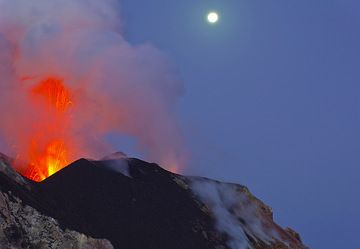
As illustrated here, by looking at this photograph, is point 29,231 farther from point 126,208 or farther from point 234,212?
point 234,212

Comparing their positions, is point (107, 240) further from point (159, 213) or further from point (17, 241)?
point (159, 213)

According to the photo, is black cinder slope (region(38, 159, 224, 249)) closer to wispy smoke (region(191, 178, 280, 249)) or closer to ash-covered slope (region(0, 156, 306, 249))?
ash-covered slope (region(0, 156, 306, 249))

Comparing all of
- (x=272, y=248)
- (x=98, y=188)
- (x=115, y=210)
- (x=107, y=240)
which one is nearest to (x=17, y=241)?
(x=107, y=240)

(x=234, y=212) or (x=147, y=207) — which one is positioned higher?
(x=234, y=212)

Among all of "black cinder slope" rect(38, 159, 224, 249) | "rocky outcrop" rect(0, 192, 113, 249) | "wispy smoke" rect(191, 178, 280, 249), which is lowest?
"rocky outcrop" rect(0, 192, 113, 249)

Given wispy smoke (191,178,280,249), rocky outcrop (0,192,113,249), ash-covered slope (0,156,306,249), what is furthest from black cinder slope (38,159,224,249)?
wispy smoke (191,178,280,249)

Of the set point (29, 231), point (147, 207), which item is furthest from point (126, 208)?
point (29, 231)

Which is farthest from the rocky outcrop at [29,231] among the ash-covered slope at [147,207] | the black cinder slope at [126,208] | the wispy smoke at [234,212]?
the wispy smoke at [234,212]

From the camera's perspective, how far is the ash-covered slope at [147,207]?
44519 millimetres

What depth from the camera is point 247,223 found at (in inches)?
2773

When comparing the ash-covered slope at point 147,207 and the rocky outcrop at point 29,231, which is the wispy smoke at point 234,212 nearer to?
the ash-covered slope at point 147,207

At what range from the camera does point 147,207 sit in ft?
184

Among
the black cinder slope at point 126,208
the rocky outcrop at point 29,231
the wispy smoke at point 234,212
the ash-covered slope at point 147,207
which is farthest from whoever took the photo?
the wispy smoke at point 234,212

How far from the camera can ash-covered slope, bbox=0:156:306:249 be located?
44519mm
